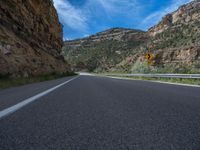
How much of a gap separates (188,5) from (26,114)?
9957 centimetres

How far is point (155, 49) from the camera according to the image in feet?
216

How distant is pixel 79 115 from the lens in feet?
12.5

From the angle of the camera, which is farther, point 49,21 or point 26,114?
point 49,21

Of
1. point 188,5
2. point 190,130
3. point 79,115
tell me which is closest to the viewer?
point 190,130

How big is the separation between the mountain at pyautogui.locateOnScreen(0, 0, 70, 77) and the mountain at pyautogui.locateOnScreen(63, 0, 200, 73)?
17525mm

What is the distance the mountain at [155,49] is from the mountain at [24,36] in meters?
17.5

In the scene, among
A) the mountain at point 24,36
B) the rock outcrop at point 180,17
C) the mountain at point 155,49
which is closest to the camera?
the mountain at point 24,36

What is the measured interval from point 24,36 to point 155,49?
47787mm

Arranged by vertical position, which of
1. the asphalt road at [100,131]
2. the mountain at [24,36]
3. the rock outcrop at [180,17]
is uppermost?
the rock outcrop at [180,17]

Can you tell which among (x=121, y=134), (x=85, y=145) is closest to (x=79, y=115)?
(x=121, y=134)

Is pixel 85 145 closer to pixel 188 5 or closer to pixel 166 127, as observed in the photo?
pixel 166 127

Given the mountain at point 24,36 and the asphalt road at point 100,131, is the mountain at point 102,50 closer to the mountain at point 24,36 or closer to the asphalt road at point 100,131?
the mountain at point 24,36

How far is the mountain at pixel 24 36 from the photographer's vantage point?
758 inches

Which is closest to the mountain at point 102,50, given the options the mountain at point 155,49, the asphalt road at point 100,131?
the mountain at point 155,49
